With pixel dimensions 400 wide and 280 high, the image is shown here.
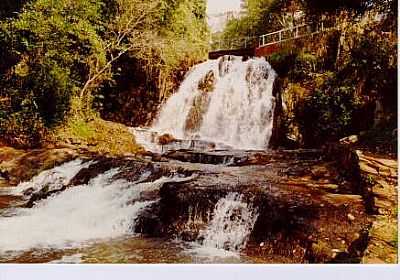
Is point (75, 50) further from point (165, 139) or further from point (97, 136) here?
point (165, 139)

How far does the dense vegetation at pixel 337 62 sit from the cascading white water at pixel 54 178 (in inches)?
42.8

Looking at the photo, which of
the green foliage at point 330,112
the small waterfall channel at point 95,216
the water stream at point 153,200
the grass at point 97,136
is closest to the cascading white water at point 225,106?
the water stream at point 153,200

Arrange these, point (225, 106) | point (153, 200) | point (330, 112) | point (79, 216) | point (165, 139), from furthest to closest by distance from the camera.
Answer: point (165, 139)
point (225, 106)
point (330, 112)
point (153, 200)
point (79, 216)

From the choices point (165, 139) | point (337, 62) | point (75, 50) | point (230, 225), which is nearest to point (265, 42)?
point (337, 62)

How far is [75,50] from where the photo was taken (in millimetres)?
3320

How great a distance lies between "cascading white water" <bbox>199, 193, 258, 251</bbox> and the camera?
2600 millimetres

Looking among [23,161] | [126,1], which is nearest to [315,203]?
[23,161]

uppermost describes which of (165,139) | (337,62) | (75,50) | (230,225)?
(75,50)

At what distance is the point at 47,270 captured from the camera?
93.0 inches

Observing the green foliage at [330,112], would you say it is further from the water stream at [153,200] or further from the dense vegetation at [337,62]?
the water stream at [153,200]

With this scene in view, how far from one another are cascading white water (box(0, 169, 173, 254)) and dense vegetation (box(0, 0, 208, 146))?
18.8 inches

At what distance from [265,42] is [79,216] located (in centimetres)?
137

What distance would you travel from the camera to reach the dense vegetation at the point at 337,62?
2.56m

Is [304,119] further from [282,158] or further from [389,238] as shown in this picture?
[389,238]
